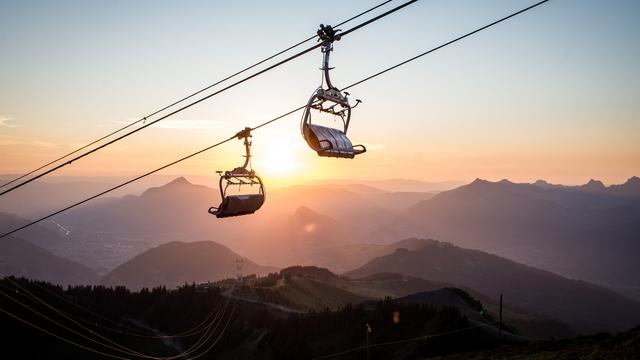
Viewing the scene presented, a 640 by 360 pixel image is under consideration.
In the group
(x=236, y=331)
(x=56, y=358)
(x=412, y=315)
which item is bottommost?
(x=56, y=358)

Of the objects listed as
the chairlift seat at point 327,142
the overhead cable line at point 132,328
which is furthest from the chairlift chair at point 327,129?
the overhead cable line at point 132,328

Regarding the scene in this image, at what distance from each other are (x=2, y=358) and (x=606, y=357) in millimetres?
121984

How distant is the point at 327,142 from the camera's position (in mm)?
13703

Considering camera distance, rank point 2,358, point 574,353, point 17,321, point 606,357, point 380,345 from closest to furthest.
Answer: point 606,357
point 574,353
point 380,345
point 2,358
point 17,321

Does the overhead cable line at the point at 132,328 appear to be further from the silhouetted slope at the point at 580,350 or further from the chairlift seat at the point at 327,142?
the chairlift seat at the point at 327,142

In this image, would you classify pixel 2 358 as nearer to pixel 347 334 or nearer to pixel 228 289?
pixel 228 289

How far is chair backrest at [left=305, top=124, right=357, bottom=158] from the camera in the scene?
13648 mm

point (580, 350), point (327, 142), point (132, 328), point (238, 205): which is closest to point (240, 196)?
point (238, 205)

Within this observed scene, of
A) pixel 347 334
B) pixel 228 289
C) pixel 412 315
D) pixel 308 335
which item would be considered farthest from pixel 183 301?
pixel 412 315

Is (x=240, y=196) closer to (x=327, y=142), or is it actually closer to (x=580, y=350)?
(x=327, y=142)

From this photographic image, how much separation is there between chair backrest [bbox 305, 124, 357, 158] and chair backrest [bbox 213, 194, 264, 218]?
19.9 ft

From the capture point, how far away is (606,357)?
128 ft

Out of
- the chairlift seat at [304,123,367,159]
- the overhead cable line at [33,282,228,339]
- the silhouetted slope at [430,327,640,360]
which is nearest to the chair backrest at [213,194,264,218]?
the chairlift seat at [304,123,367,159]

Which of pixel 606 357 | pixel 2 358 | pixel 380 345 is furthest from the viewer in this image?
pixel 2 358
